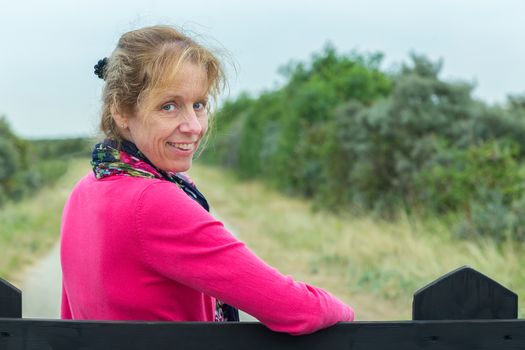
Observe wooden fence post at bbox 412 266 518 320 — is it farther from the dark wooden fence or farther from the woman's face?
the woman's face

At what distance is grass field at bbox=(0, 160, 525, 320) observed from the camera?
8.47 metres

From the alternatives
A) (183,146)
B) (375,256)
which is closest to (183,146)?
(183,146)

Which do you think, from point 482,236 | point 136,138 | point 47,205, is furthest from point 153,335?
point 47,205

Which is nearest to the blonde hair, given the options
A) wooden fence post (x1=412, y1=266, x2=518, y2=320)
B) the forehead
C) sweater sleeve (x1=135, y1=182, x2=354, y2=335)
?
the forehead

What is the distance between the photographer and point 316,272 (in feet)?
35.5

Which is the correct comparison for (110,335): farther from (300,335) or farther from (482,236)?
(482,236)

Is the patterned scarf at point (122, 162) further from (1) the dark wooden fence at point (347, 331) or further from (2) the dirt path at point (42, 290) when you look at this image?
(2) the dirt path at point (42, 290)

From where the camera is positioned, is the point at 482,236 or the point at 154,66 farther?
the point at 482,236

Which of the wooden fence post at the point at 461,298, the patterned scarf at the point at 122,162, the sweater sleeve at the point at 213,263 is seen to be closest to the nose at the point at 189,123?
the patterned scarf at the point at 122,162

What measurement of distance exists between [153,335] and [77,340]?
16cm

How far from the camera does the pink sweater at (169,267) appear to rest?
5.58 feet

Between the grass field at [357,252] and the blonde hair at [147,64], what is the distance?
5326 millimetres

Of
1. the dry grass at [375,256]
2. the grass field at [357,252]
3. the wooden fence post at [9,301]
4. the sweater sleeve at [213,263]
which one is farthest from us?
the grass field at [357,252]

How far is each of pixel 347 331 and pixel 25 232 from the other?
13.9 meters
